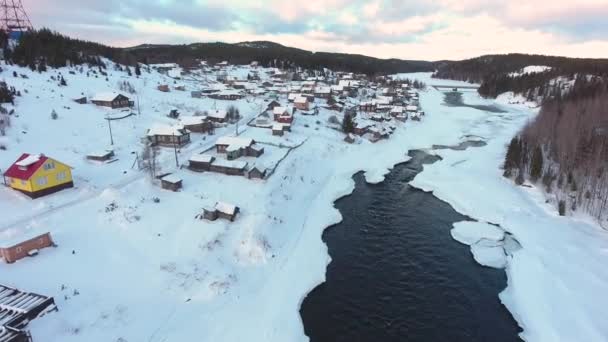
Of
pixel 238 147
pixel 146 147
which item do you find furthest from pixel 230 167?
pixel 146 147

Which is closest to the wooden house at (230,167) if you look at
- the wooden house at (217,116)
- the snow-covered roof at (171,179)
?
the snow-covered roof at (171,179)

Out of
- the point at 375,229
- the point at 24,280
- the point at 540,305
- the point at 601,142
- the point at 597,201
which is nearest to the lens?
the point at 24,280

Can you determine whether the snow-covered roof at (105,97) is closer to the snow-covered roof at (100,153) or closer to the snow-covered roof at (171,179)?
the snow-covered roof at (100,153)

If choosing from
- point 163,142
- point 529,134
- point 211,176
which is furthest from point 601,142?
point 163,142

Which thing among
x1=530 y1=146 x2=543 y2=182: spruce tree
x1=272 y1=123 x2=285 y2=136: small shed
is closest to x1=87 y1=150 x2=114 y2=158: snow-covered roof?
x1=272 y1=123 x2=285 y2=136: small shed

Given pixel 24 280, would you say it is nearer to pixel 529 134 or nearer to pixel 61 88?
pixel 61 88
